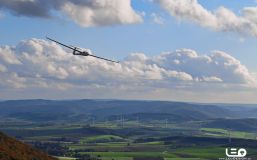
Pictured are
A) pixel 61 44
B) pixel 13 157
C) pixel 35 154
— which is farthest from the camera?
pixel 35 154

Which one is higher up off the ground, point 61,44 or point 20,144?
point 61,44

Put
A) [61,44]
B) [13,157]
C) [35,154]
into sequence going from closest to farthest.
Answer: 1. [61,44]
2. [13,157]
3. [35,154]

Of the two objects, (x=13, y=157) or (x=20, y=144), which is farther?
(x=20, y=144)

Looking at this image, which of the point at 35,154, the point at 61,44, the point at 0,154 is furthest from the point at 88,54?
the point at 35,154

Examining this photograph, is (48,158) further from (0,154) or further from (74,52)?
(74,52)

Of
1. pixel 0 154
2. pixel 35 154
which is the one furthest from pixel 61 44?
pixel 35 154

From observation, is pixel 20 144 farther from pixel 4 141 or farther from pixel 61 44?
pixel 61 44
